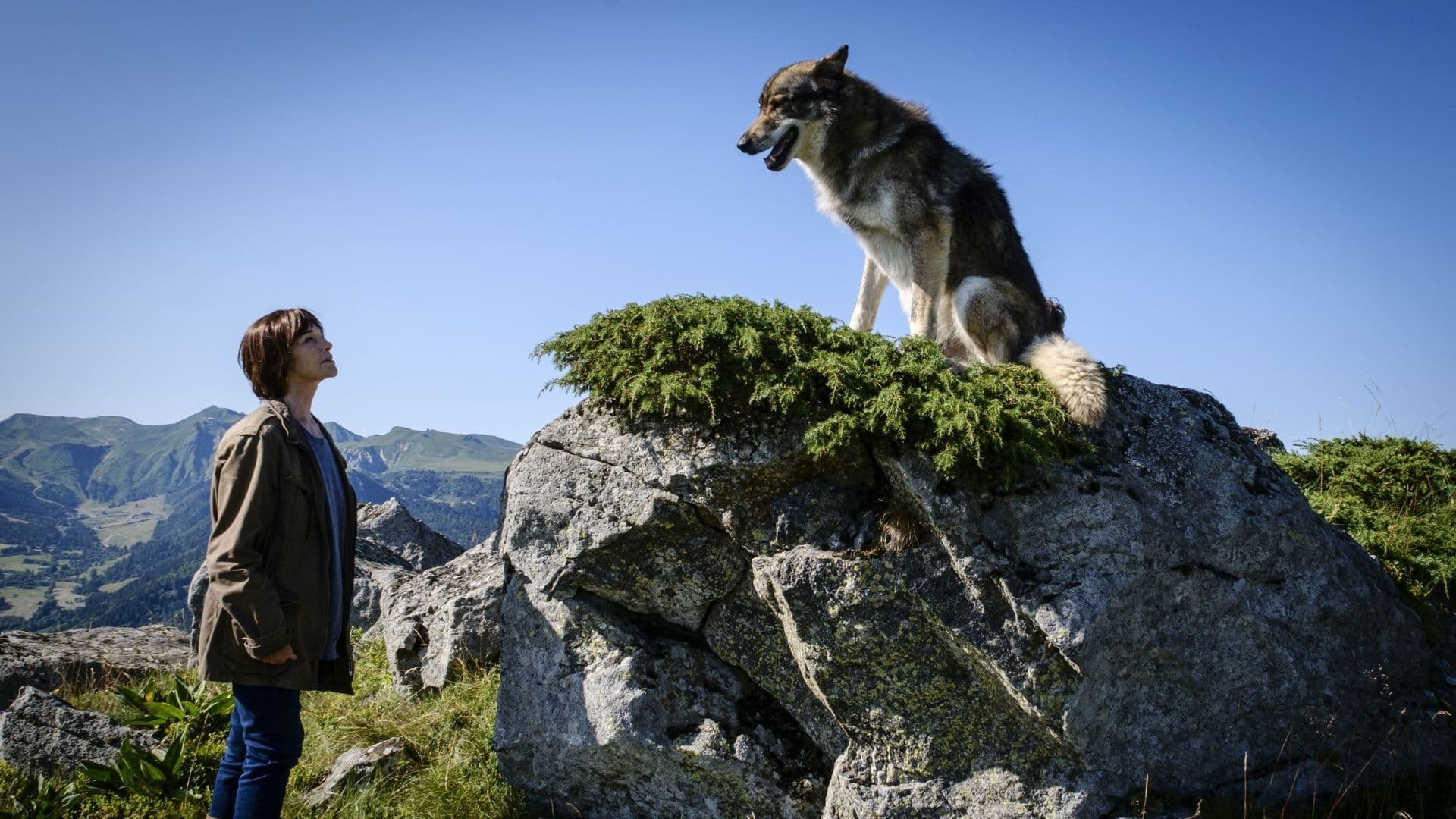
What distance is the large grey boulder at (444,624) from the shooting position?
336 inches

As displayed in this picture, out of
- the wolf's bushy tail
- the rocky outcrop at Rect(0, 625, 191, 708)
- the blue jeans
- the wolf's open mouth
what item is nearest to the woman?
the blue jeans

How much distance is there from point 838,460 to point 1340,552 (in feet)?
13.8

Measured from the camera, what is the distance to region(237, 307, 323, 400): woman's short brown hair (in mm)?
5445

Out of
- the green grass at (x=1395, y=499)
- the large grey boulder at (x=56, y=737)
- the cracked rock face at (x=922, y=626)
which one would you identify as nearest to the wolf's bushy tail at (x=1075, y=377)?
the cracked rock face at (x=922, y=626)

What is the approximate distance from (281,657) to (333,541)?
78 centimetres

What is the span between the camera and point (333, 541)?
5.36 metres

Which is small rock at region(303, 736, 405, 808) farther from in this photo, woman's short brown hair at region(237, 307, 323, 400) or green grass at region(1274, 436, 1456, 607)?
green grass at region(1274, 436, 1456, 607)

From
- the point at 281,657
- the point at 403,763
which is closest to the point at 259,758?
the point at 281,657

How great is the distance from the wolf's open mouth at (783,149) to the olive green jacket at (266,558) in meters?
4.95

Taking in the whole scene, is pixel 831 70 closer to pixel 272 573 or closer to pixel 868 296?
pixel 868 296

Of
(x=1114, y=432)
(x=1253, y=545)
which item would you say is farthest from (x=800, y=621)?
(x=1253, y=545)

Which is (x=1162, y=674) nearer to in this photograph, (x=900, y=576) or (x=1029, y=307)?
(x=900, y=576)

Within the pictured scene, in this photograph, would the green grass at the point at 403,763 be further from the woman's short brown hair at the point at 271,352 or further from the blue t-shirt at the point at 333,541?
the woman's short brown hair at the point at 271,352

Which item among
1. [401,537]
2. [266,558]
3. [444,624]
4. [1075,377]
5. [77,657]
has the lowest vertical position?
[77,657]
